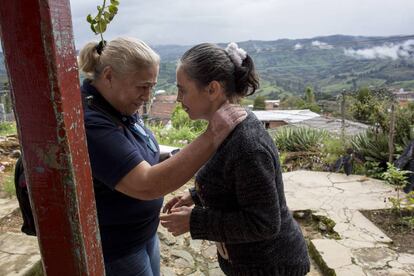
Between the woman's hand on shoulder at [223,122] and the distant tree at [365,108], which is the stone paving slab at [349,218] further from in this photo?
the distant tree at [365,108]

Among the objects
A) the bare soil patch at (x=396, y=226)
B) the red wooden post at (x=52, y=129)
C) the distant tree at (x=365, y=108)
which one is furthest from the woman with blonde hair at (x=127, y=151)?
the distant tree at (x=365, y=108)

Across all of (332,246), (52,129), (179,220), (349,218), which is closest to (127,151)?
(179,220)

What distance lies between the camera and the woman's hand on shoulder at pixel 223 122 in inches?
55.3

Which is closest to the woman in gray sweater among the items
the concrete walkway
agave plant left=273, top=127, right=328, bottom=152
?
the concrete walkway

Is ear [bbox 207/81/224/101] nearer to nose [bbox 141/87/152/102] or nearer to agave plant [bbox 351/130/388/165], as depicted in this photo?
nose [bbox 141/87/152/102]

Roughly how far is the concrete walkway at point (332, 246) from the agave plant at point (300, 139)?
110 inches

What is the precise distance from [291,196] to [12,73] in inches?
182

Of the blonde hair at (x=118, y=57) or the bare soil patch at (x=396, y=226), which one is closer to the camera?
the blonde hair at (x=118, y=57)

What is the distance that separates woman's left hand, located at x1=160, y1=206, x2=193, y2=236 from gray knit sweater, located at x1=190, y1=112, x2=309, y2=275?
0.03m

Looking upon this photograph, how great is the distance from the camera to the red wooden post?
0.76m

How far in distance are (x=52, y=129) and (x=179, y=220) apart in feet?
2.69

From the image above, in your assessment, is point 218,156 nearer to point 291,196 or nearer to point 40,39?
point 40,39

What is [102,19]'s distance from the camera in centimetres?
152

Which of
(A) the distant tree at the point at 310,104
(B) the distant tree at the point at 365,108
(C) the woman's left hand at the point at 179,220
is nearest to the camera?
(C) the woman's left hand at the point at 179,220
